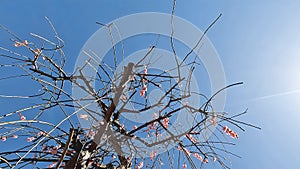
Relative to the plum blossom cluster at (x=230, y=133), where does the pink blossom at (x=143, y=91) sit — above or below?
above

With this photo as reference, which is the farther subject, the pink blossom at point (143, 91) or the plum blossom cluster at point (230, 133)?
the plum blossom cluster at point (230, 133)

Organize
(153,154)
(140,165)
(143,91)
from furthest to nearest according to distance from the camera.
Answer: (140,165) → (153,154) → (143,91)

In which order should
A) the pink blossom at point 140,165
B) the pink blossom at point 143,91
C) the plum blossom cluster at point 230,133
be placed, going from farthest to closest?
the pink blossom at point 140,165
the plum blossom cluster at point 230,133
the pink blossom at point 143,91

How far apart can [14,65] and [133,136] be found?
106 cm

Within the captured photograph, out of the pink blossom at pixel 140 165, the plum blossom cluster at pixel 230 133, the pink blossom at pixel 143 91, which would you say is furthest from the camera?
the pink blossom at pixel 140 165

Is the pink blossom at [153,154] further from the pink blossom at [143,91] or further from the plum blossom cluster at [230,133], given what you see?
the plum blossom cluster at [230,133]

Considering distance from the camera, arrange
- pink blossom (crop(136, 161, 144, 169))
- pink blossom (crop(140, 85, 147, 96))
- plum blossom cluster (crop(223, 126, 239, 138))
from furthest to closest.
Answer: pink blossom (crop(136, 161, 144, 169)) → plum blossom cluster (crop(223, 126, 239, 138)) → pink blossom (crop(140, 85, 147, 96))

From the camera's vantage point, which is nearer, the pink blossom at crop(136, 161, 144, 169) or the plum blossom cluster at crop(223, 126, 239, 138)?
the plum blossom cluster at crop(223, 126, 239, 138)

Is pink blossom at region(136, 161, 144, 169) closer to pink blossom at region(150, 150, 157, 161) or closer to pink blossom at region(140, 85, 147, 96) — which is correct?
pink blossom at region(150, 150, 157, 161)

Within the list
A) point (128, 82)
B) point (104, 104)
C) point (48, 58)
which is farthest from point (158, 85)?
point (48, 58)

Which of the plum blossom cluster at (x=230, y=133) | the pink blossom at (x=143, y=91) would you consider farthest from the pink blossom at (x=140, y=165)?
the plum blossom cluster at (x=230, y=133)

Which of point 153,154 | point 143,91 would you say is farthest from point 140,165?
point 143,91

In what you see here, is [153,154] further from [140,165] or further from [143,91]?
[143,91]

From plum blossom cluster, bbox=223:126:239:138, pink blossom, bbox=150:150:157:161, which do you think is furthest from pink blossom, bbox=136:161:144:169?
plum blossom cluster, bbox=223:126:239:138
